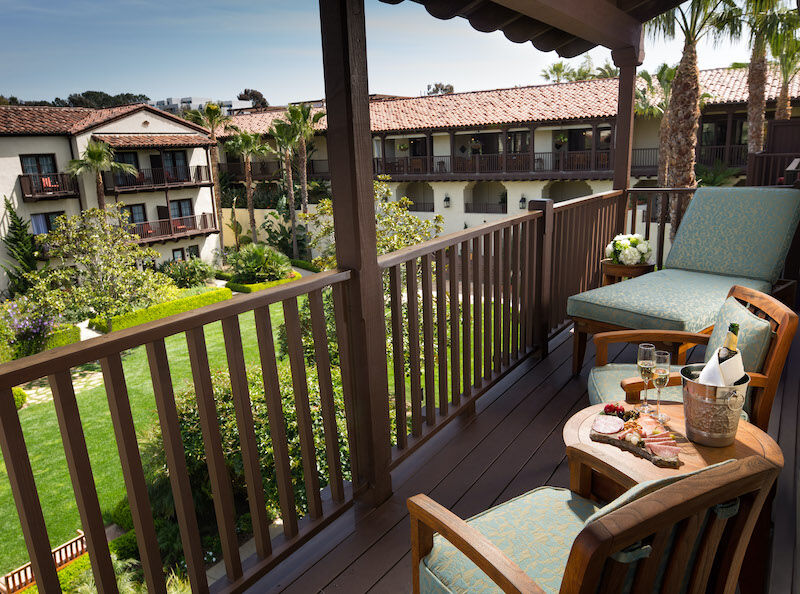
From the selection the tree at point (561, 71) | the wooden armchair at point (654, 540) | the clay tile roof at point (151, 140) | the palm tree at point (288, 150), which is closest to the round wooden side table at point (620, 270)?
the wooden armchair at point (654, 540)

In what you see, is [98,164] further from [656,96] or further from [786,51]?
[786,51]

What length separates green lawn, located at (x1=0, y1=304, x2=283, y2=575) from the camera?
910 centimetres

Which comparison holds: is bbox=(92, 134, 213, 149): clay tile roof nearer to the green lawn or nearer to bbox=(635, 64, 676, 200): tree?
the green lawn

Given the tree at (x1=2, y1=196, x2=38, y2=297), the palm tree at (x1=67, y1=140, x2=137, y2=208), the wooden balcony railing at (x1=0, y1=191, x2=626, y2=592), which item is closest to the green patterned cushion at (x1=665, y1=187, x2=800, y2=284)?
the wooden balcony railing at (x1=0, y1=191, x2=626, y2=592)

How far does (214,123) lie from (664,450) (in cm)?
3013

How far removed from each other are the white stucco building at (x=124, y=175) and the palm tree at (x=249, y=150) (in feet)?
4.64

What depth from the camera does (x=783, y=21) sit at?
13.5 meters

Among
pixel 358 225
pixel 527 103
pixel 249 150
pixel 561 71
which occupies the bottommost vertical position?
pixel 358 225

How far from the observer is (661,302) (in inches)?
119

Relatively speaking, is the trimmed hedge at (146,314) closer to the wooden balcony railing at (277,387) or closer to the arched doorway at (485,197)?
the arched doorway at (485,197)

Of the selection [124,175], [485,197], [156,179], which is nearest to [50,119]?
[124,175]

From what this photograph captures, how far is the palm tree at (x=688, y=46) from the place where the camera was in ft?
41.7

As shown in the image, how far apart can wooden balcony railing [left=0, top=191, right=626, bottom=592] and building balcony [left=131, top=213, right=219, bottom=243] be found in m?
23.7

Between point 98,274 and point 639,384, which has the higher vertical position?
point 639,384
